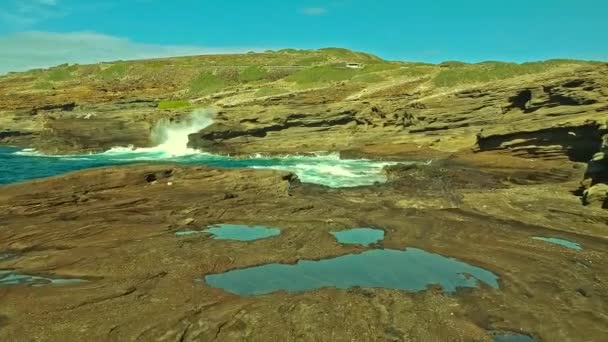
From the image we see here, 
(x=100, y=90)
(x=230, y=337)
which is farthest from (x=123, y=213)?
(x=100, y=90)

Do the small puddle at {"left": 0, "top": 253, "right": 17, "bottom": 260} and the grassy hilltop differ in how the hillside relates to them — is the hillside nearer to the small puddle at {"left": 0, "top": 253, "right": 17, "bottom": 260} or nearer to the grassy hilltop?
the grassy hilltop

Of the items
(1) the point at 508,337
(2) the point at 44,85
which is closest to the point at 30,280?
(1) the point at 508,337

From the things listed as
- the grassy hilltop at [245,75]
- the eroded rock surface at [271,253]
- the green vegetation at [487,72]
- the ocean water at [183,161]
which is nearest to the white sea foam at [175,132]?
the ocean water at [183,161]

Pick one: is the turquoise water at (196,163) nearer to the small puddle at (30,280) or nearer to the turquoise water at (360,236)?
the turquoise water at (360,236)

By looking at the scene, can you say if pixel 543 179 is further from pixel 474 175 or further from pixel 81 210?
pixel 81 210

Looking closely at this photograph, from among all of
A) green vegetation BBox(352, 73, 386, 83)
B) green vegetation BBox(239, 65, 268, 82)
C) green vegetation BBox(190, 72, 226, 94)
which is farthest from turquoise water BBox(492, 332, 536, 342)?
green vegetation BBox(239, 65, 268, 82)

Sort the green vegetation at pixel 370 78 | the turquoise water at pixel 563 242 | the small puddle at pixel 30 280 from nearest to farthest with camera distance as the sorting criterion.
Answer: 1. the small puddle at pixel 30 280
2. the turquoise water at pixel 563 242
3. the green vegetation at pixel 370 78

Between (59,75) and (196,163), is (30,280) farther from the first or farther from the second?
(59,75)
